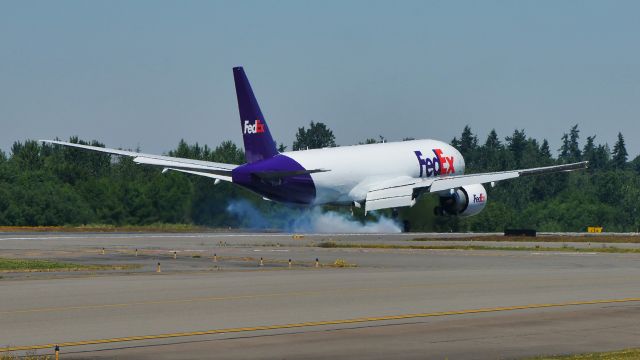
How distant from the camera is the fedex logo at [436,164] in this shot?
95.1m

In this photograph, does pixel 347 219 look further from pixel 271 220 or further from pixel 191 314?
pixel 191 314

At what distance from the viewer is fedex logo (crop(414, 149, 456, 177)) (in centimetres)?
9512

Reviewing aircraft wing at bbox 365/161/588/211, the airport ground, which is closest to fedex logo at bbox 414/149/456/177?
aircraft wing at bbox 365/161/588/211

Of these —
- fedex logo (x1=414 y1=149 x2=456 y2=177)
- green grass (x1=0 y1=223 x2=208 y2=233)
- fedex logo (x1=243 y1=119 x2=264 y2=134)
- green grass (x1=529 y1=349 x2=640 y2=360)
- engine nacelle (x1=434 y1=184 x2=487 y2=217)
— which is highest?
fedex logo (x1=243 y1=119 x2=264 y2=134)

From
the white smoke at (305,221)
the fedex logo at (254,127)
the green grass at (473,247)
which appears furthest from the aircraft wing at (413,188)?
the green grass at (473,247)

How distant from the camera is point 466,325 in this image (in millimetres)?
28328

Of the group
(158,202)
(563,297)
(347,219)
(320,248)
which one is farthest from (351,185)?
(563,297)

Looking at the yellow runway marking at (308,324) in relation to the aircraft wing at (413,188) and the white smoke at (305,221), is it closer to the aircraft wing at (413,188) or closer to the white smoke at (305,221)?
the aircraft wing at (413,188)

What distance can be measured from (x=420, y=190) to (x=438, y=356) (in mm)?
67597

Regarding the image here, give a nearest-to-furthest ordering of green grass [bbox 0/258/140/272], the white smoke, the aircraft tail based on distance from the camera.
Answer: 1. green grass [bbox 0/258/140/272]
2. the aircraft tail
3. the white smoke

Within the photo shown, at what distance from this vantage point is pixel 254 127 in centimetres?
8419

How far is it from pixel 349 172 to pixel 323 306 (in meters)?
57.0

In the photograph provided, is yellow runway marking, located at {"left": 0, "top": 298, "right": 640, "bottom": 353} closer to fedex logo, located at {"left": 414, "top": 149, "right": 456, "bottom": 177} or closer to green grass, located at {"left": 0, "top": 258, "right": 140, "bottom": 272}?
green grass, located at {"left": 0, "top": 258, "right": 140, "bottom": 272}

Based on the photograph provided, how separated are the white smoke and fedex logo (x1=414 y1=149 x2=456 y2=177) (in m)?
5.10
